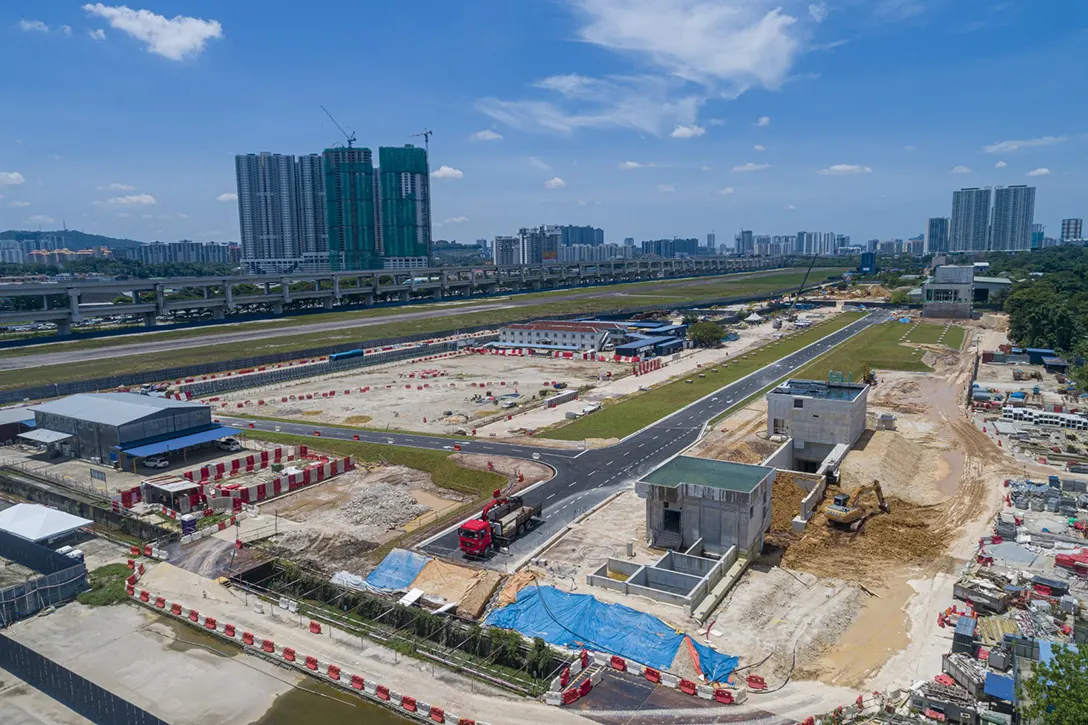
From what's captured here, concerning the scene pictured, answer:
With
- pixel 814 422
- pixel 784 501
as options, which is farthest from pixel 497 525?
pixel 814 422

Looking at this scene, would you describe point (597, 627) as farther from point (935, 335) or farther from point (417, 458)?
point (935, 335)

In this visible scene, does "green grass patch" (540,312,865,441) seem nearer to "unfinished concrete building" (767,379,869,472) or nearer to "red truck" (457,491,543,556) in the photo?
"unfinished concrete building" (767,379,869,472)

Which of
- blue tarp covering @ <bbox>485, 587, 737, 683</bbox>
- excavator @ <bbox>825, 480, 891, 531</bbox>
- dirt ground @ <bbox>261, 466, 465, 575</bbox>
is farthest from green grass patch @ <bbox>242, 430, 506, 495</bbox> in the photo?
excavator @ <bbox>825, 480, 891, 531</bbox>

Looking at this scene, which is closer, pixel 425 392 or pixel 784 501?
pixel 784 501

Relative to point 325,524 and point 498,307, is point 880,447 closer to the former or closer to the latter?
point 325,524

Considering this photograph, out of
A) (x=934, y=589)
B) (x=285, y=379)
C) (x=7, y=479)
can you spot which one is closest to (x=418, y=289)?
(x=285, y=379)
